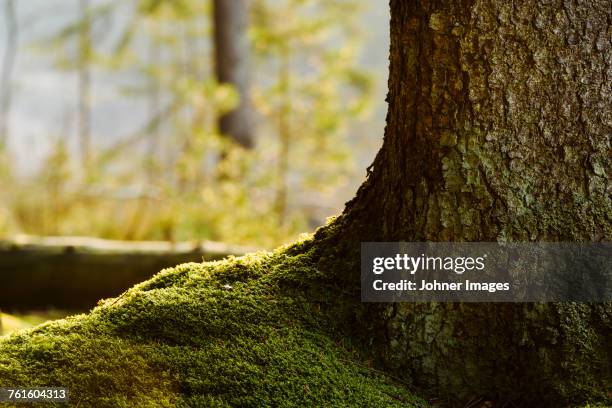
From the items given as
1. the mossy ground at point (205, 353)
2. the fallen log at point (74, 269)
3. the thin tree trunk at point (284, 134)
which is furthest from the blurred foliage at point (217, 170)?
the mossy ground at point (205, 353)

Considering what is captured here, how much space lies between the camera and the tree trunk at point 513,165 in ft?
6.21

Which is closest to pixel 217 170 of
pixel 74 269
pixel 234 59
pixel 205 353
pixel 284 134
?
pixel 284 134

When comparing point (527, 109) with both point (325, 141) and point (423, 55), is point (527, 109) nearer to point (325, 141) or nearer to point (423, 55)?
point (423, 55)

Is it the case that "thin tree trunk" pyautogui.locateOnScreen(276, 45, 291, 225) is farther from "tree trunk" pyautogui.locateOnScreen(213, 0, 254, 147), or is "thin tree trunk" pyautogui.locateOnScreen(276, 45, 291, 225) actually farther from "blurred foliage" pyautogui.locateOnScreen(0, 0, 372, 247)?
"tree trunk" pyautogui.locateOnScreen(213, 0, 254, 147)

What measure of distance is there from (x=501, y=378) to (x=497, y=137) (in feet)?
2.37

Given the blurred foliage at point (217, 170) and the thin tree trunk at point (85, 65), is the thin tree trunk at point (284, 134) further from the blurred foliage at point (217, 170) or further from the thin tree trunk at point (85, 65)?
the thin tree trunk at point (85, 65)

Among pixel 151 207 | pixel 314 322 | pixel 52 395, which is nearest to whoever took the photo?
pixel 52 395

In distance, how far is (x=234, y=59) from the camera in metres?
9.58

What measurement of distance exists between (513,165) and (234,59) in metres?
8.09

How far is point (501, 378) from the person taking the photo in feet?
6.40

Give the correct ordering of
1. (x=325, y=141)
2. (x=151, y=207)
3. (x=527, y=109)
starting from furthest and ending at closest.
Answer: (x=325, y=141)
(x=151, y=207)
(x=527, y=109)

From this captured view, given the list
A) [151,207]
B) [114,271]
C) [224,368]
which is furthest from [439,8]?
[151,207]

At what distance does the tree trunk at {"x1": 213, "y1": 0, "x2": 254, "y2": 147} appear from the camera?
9.45 meters

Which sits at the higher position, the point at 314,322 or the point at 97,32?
the point at 97,32
